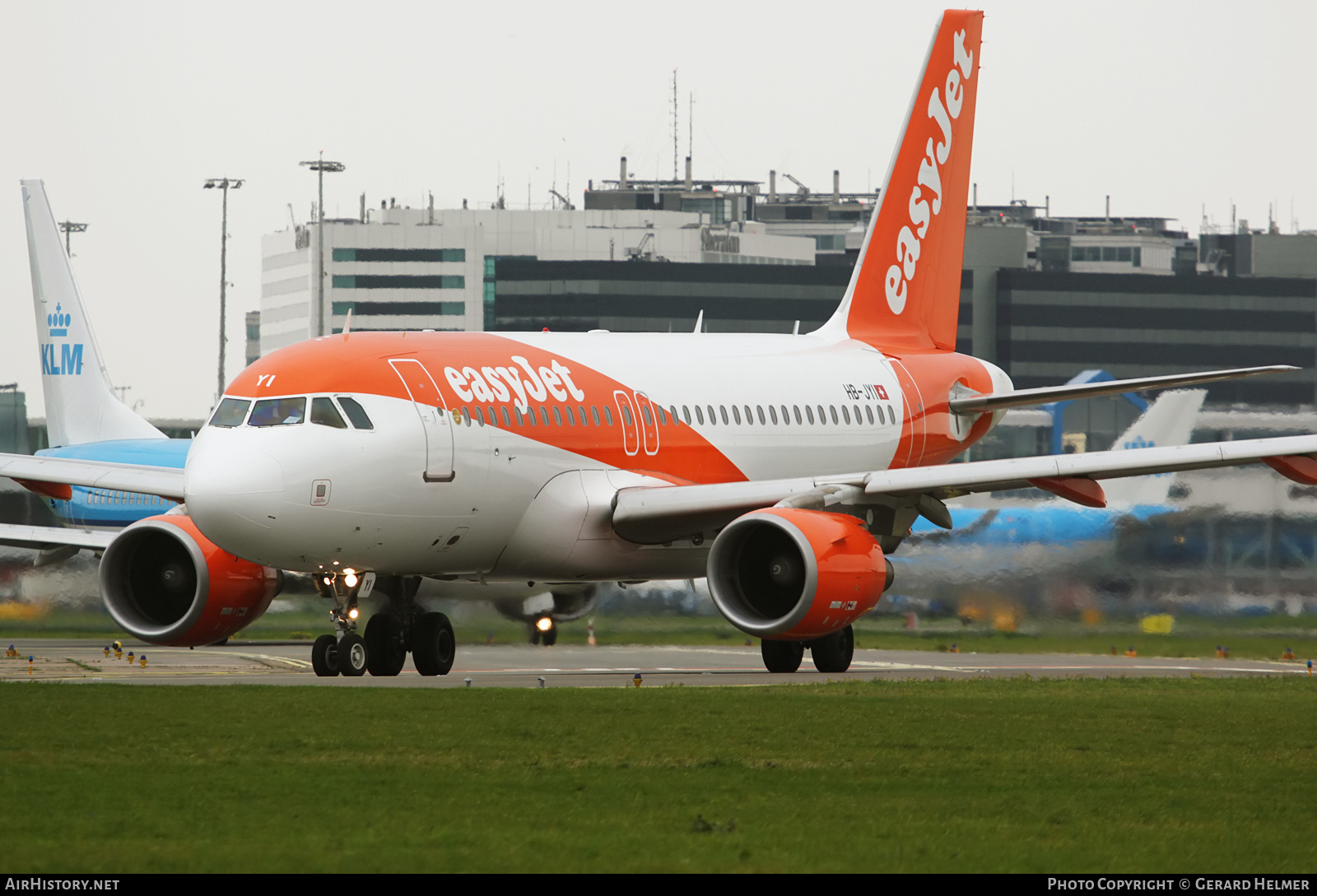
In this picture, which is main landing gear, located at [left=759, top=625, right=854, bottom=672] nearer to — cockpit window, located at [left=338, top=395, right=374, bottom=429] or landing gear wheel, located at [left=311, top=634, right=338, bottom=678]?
landing gear wheel, located at [left=311, top=634, right=338, bottom=678]

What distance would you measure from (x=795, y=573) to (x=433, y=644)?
4.42m

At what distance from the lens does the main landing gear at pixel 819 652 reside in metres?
27.0

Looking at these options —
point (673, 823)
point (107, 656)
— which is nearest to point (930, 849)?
point (673, 823)

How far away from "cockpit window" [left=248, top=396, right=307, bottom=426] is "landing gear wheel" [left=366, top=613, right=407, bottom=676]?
3.19 m

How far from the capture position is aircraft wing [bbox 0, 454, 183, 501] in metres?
25.8

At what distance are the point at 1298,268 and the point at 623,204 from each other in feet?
183

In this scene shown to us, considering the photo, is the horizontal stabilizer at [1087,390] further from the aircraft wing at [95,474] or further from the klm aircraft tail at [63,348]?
the klm aircraft tail at [63,348]

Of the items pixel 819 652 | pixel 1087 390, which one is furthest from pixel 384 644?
pixel 1087 390

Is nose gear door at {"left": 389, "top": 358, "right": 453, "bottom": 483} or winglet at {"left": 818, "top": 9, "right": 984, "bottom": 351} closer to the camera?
nose gear door at {"left": 389, "top": 358, "right": 453, "bottom": 483}

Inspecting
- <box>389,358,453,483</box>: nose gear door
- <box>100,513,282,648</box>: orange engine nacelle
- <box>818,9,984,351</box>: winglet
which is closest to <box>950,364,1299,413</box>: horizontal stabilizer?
<box>818,9,984,351</box>: winglet

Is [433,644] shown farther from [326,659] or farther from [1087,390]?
[1087,390]

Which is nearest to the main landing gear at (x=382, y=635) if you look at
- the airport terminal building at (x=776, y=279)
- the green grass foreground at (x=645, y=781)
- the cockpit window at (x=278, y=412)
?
the cockpit window at (x=278, y=412)

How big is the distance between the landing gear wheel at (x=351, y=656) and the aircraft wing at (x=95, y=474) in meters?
3.42
